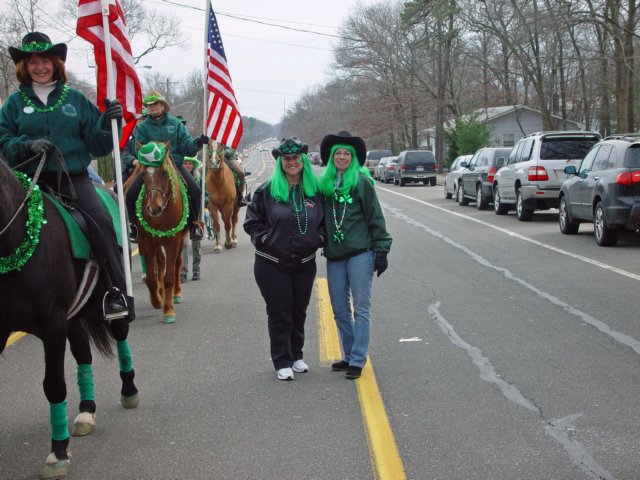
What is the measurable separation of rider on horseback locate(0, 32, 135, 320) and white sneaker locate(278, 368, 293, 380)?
1507 millimetres

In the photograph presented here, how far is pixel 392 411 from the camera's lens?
223 inches

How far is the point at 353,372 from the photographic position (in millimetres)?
6512

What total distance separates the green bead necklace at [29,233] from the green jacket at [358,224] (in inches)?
97.2

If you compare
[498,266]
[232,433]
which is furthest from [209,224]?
[232,433]

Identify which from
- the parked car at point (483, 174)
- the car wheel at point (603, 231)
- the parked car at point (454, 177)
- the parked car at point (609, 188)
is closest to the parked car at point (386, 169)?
the parked car at point (454, 177)

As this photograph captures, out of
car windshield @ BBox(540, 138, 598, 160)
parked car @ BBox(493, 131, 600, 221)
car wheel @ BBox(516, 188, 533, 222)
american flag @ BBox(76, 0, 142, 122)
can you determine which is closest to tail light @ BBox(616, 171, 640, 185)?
parked car @ BBox(493, 131, 600, 221)

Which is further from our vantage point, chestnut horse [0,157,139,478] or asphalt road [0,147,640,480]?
asphalt road [0,147,640,480]

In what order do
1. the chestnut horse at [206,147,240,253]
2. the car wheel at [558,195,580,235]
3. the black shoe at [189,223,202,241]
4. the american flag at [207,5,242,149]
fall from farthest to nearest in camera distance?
the car wheel at [558,195,580,235]
the chestnut horse at [206,147,240,253]
the american flag at [207,5,242,149]
the black shoe at [189,223,202,241]

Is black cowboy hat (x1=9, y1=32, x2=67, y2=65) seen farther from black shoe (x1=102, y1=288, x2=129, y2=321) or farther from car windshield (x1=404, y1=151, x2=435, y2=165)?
car windshield (x1=404, y1=151, x2=435, y2=165)

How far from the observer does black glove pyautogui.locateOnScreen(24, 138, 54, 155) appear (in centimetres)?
507

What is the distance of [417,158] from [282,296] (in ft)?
122

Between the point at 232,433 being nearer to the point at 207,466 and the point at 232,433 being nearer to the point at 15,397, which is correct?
the point at 207,466

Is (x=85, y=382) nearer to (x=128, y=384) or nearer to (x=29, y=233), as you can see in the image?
(x=128, y=384)

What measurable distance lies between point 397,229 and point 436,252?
174 inches
